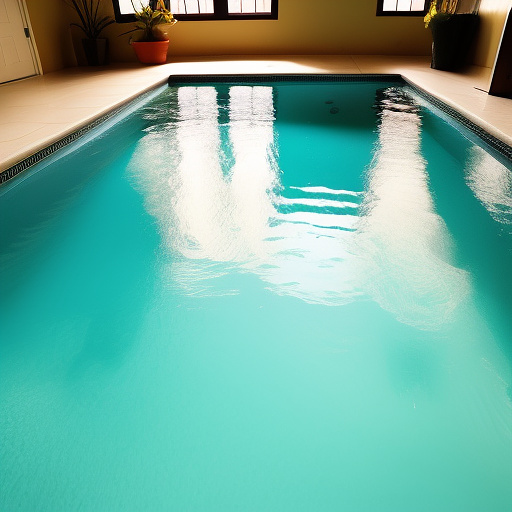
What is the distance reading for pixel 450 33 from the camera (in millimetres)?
4895

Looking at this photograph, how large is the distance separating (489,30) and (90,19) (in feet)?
17.7

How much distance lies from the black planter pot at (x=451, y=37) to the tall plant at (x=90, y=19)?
15.1 feet

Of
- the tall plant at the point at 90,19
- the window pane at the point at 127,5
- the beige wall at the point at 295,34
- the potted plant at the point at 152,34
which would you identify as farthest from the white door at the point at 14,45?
the window pane at the point at 127,5

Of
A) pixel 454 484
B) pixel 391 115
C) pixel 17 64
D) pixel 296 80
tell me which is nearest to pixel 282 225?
pixel 454 484

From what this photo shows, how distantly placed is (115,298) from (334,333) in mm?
829

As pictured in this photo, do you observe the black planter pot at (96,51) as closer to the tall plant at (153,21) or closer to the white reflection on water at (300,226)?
the tall plant at (153,21)

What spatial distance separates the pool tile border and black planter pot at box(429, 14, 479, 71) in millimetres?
640

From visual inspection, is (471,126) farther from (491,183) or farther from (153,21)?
(153,21)

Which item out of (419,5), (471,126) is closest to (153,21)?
(471,126)

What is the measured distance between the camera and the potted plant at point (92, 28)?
19.8 feet

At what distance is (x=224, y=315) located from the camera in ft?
4.93

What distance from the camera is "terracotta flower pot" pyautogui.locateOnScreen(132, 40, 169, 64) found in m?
5.95

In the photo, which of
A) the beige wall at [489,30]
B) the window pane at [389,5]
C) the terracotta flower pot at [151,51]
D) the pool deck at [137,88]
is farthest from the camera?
the window pane at [389,5]

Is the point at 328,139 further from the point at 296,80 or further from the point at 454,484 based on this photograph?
the point at 454,484
